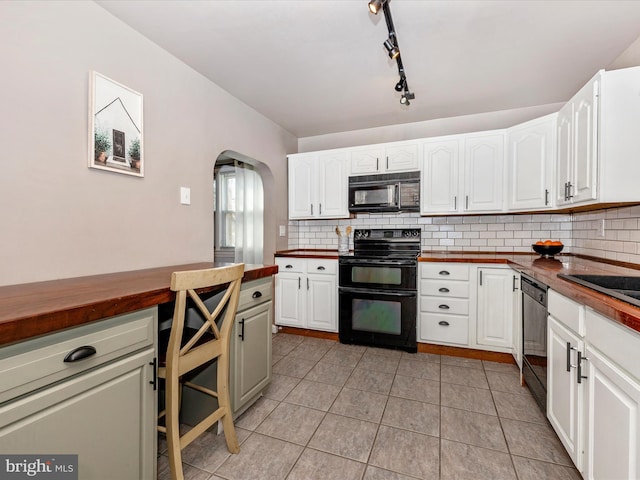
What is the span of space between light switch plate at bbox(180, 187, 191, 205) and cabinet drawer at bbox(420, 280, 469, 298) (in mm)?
2202

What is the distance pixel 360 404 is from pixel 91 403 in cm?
159

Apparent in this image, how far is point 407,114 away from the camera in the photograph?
3.34m

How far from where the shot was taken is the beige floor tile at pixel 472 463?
1.46m

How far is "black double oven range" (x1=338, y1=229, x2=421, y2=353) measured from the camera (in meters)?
2.95

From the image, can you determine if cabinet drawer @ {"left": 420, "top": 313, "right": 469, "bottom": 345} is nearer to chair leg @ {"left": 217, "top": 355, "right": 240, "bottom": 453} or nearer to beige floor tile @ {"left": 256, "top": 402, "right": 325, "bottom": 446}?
beige floor tile @ {"left": 256, "top": 402, "right": 325, "bottom": 446}

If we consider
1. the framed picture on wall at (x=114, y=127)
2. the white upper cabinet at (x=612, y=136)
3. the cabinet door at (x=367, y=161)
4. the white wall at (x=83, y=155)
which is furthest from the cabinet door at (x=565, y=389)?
the framed picture on wall at (x=114, y=127)

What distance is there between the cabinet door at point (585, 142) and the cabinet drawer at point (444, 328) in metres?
1.35

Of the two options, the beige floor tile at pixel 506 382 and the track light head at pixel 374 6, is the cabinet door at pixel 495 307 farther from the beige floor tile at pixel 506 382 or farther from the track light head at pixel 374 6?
the track light head at pixel 374 6

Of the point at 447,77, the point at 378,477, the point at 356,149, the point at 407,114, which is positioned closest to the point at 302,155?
the point at 356,149

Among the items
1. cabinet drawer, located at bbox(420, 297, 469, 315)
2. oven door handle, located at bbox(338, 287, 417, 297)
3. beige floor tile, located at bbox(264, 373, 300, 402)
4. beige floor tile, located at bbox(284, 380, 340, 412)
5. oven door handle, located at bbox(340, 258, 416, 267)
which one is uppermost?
oven door handle, located at bbox(340, 258, 416, 267)

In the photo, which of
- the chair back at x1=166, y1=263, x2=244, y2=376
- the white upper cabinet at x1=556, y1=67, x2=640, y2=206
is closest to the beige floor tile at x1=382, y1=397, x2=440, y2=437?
the chair back at x1=166, y1=263, x2=244, y2=376

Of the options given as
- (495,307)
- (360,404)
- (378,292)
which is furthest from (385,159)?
(360,404)

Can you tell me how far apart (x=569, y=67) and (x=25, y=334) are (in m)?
3.55

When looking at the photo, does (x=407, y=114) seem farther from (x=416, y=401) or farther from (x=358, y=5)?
(x=416, y=401)
